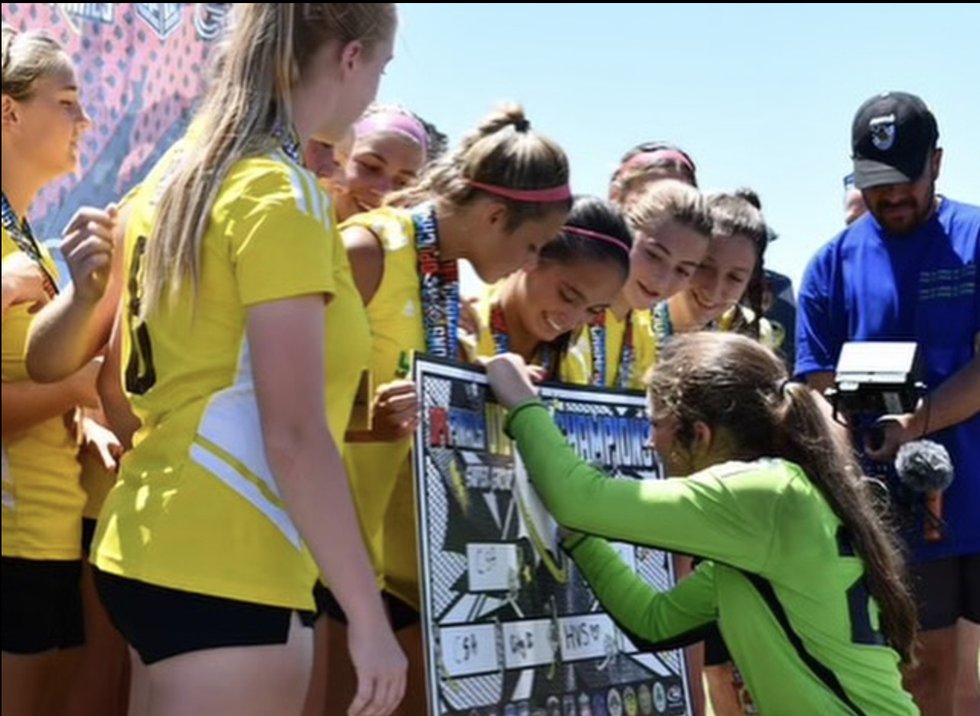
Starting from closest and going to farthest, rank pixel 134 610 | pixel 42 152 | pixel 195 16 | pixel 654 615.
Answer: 1. pixel 134 610
2. pixel 42 152
3. pixel 654 615
4. pixel 195 16

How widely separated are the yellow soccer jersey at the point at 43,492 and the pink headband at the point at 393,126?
1364mm

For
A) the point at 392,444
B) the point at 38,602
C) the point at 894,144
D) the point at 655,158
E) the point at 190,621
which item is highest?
the point at 655,158

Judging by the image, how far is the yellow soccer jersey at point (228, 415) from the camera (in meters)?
1.94

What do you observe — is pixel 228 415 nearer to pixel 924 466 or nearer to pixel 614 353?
pixel 614 353

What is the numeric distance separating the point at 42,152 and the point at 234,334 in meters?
0.66

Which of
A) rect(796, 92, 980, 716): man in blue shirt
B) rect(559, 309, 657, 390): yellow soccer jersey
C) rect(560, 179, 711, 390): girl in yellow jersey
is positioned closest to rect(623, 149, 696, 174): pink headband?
rect(560, 179, 711, 390): girl in yellow jersey

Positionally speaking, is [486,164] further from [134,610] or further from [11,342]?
[134,610]

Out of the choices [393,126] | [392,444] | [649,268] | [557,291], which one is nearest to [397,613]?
[392,444]

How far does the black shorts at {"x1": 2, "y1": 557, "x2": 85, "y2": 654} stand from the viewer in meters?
2.65

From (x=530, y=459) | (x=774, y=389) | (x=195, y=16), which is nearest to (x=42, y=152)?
(x=530, y=459)

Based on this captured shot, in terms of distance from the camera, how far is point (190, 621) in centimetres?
194

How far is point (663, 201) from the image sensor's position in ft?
13.1

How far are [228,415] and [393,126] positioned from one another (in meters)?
2.15

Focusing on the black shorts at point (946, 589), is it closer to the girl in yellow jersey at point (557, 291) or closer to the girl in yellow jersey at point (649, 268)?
the girl in yellow jersey at point (649, 268)
